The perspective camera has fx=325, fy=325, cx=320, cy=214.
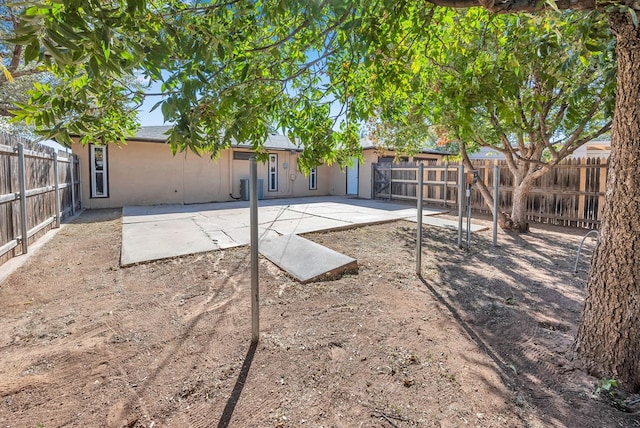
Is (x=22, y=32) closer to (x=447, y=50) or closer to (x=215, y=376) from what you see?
(x=215, y=376)

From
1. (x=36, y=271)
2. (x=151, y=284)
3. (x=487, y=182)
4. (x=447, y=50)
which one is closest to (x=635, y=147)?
(x=447, y=50)

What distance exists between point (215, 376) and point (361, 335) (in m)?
1.17

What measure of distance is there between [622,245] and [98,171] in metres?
13.1

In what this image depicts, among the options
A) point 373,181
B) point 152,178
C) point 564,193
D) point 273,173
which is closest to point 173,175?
point 152,178

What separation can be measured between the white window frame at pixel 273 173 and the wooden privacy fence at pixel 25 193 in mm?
8092

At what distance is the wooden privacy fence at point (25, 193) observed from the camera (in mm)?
4402

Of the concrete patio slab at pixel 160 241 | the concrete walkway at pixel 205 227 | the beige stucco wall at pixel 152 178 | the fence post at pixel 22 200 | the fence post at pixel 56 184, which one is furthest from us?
the beige stucco wall at pixel 152 178

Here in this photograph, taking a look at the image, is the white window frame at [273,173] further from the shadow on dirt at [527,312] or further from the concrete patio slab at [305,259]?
the shadow on dirt at [527,312]

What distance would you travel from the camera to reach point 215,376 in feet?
7.11

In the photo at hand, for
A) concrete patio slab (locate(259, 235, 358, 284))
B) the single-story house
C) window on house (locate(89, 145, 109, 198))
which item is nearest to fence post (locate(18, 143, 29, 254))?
concrete patio slab (locate(259, 235, 358, 284))

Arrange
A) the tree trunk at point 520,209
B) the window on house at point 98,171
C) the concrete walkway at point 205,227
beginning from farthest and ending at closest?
the window on house at point 98,171 → the tree trunk at point 520,209 → the concrete walkway at point 205,227

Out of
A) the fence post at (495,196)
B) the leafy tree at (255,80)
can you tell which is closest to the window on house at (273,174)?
the fence post at (495,196)

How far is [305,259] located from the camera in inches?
180

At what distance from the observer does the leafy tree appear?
1.26 meters
